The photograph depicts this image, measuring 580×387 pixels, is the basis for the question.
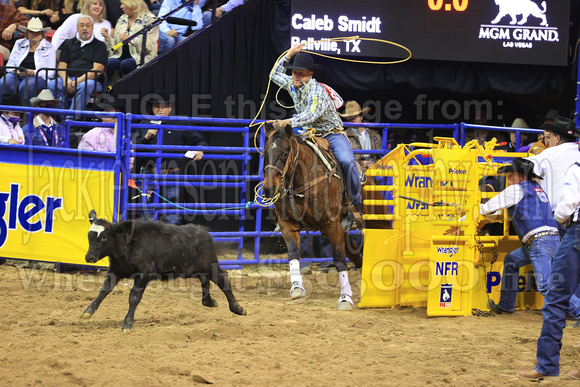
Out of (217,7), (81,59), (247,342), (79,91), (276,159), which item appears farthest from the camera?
(217,7)

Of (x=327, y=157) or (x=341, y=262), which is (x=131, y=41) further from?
(x=341, y=262)

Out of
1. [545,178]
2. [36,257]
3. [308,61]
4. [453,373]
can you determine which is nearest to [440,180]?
[545,178]

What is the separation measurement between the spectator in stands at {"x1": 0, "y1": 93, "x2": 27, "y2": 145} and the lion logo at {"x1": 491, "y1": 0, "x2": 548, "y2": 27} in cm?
678

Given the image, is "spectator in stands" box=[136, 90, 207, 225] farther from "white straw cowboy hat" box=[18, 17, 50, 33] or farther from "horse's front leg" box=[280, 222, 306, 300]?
"white straw cowboy hat" box=[18, 17, 50, 33]

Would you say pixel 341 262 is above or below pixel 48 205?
below

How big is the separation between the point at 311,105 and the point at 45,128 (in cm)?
380

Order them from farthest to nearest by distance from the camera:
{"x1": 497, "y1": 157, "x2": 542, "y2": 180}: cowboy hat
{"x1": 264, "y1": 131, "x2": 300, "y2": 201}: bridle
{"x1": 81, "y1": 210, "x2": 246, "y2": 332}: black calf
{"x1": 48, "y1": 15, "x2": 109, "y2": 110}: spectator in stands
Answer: {"x1": 48, "y1": 15, "x2": 109, "y2": 110}: spectator in stands, {"x1": 264, "y1": 131, "x2": 300, "y2": 201}: bridle, {"x1": 497, "y1": 157, "x2": 542, "y2": 180}: cowboy hat, {"x1": 81, "y1": 210, "x2": 246, "y2": 332}: black calf

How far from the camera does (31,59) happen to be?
11.9m

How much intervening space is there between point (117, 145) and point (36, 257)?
1737mm


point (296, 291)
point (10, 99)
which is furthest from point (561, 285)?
point (10, 99)

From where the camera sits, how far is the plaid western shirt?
8516mm

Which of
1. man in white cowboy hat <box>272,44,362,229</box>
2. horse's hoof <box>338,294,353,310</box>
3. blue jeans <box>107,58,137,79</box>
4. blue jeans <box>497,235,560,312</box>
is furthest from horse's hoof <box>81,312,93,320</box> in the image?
blue jeans <box>107,58,137,79</box>

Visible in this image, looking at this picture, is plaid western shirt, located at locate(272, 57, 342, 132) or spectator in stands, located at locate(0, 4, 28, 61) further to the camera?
spectator in stands, located at locate(0, 4, 28, 61)

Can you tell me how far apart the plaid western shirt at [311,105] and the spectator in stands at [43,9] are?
5.49 meters
